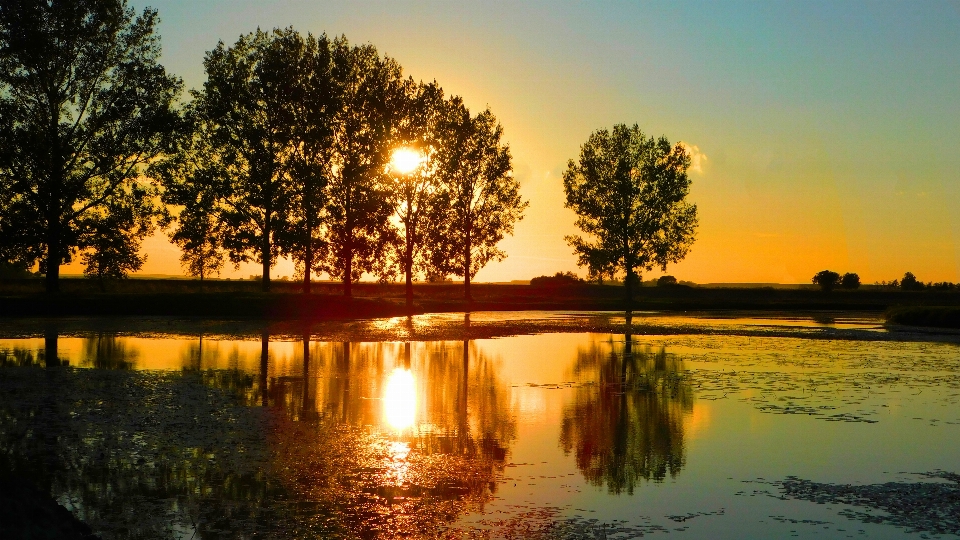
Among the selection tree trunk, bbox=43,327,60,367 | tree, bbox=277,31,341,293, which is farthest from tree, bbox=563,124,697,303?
tree trunk, bbox=43,327,60,367

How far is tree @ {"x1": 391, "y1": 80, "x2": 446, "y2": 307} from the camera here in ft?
239

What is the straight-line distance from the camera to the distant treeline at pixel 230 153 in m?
52.9

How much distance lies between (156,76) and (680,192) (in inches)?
2308

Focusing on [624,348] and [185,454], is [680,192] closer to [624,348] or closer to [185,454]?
[624,348]

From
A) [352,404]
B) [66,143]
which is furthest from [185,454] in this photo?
[66,143]

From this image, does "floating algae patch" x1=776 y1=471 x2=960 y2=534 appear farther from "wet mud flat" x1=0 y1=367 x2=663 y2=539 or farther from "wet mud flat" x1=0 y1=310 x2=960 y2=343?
"wet mud flat" x1=0 y1=310 x2=960 y2=343

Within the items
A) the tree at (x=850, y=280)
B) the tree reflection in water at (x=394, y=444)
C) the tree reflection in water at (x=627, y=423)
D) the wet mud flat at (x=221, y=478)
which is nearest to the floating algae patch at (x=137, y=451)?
the wet mud flat at (x=221, y=478)

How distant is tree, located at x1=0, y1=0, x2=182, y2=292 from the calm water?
28922 millimetres

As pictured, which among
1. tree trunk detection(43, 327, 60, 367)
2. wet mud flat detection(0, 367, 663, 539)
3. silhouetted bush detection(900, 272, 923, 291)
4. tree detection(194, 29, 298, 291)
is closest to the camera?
wet mud flat detection(0, 367, 663, 539)

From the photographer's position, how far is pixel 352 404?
1892cm

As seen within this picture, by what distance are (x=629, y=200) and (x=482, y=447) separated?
8192 cm

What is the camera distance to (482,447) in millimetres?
14469

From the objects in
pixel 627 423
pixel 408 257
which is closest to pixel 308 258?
pixel 408 257

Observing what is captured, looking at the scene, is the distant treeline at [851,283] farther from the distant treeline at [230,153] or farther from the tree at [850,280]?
the distant treeline at [230,153]
